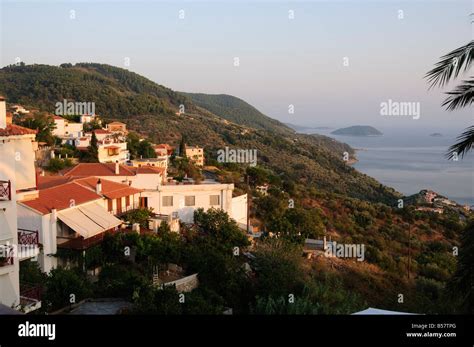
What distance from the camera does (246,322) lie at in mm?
2432

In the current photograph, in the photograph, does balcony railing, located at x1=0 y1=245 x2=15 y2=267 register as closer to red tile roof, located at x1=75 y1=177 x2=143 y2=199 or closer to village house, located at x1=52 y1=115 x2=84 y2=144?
red tile roof, located at x1=75 y1=177 x2=143 y2=199

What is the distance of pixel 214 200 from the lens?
24.8 m

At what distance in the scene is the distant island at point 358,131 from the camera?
9784 cm

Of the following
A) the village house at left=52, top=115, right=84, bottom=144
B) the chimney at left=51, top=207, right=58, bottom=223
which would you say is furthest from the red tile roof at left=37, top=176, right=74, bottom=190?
the village house at left=52, top=115, right=84, bottom=144

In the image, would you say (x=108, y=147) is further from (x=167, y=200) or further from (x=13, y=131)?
(x=13, y=131)

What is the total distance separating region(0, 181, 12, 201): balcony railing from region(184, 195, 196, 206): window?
51.5 ft

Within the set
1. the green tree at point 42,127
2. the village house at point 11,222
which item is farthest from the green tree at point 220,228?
the green tree at point 42,127

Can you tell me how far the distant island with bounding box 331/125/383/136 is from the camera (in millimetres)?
97838

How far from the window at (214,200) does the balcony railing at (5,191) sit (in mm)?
16250

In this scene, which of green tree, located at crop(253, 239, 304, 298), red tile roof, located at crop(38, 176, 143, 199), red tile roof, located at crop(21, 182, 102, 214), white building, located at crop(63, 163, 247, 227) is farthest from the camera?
white building, located at crop(63, 163, 247, 227)

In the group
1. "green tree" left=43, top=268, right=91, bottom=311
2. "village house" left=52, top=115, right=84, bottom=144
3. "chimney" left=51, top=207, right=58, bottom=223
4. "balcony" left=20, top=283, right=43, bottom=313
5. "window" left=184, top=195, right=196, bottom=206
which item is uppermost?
"village house" left=52, top=115, right=84, bottom=144

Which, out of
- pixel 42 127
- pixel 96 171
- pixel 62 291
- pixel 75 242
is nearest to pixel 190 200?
pixel 96 171

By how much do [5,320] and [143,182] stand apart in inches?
858

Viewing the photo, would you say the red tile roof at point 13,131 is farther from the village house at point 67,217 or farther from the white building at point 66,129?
the white building at point 66,129
